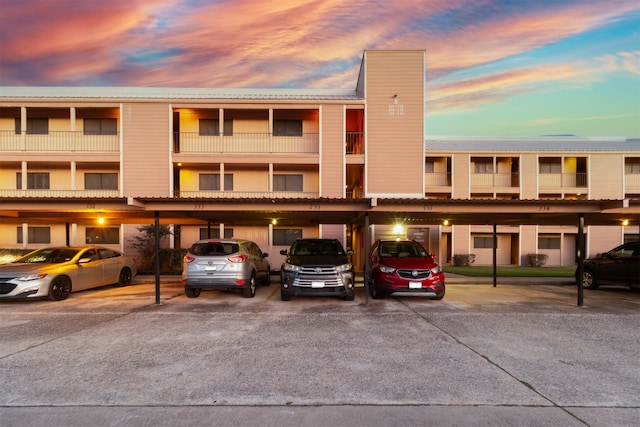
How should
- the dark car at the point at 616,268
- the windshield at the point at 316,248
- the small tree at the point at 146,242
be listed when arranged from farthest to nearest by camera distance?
the small tree at the point at 146,242 < the dark car at the point at 616,268 < the windshield at the point at 316,248

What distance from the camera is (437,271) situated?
9.20 metres

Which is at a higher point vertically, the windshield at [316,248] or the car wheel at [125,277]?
the windshield at [316,248]

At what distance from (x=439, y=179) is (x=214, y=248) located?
1938 cm

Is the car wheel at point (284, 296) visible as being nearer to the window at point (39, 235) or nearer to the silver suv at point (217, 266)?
the silver suv at point (217, 266)

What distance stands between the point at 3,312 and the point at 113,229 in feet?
42.2

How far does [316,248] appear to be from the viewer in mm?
9914

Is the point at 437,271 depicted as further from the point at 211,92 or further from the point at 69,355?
the point at 211,92

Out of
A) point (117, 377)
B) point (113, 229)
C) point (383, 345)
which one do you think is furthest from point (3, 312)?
point (113, 229)

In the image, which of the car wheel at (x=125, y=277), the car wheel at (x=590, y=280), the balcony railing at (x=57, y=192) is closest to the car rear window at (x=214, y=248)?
the car wheel at (x=125, y=277)

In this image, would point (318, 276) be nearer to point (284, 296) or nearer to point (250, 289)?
point (284, 296)

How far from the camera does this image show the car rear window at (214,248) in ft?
30.1

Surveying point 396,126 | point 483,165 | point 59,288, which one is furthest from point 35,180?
point 483,165

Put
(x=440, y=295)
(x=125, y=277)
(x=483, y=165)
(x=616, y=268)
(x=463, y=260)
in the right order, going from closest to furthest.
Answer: (x=440, y=295), (x=616, y=268), (x=125, y=277), (x=463, y=260), (x=483, y=165)

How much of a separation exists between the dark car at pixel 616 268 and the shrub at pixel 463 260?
11.2m
